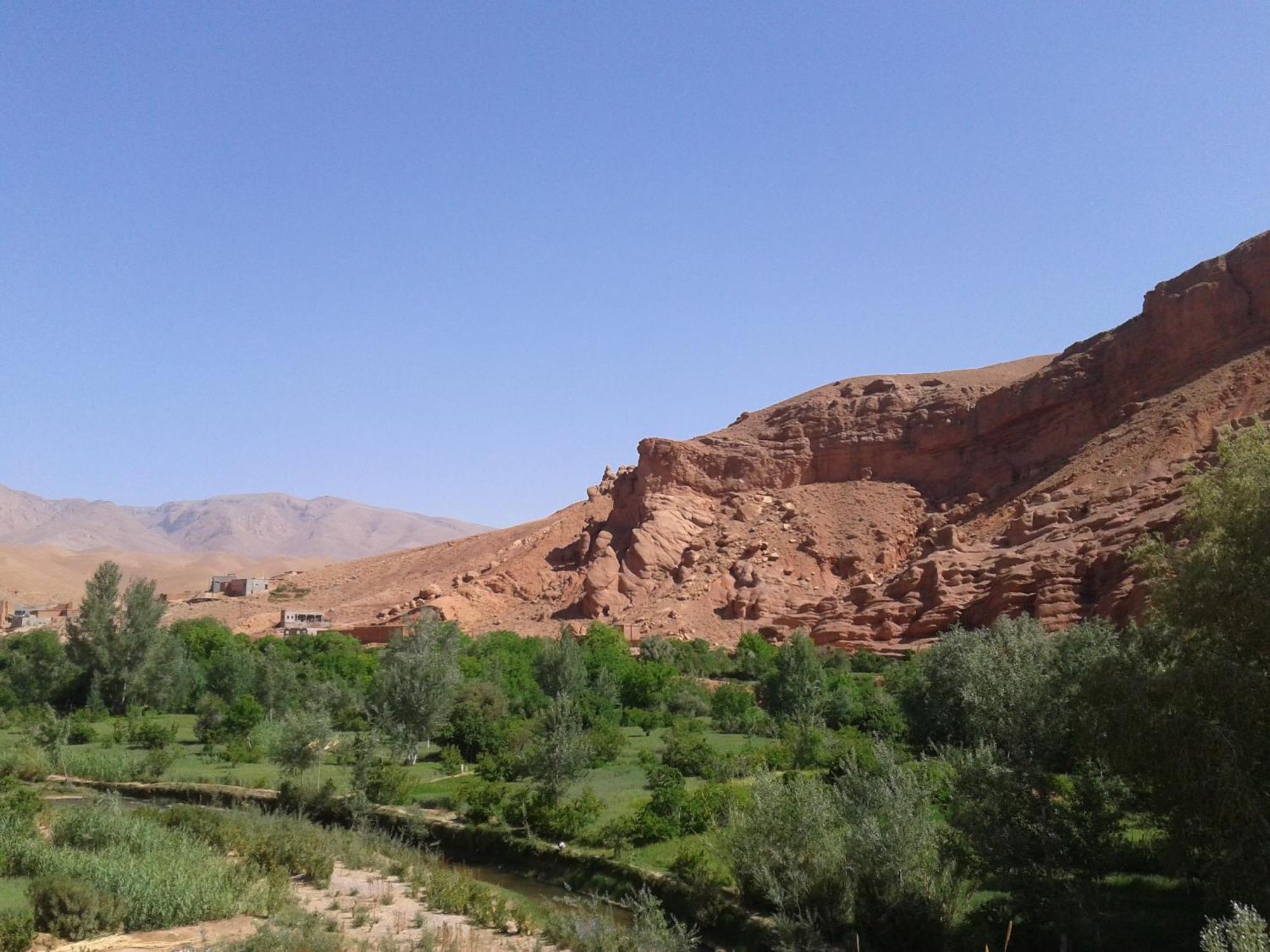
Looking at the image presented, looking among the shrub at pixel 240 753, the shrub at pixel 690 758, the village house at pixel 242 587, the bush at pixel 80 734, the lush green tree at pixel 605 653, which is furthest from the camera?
the village house at pixel 242 587

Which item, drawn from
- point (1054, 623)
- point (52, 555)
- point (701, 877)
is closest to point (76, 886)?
point (701, 877)

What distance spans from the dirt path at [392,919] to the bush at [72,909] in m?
2.56

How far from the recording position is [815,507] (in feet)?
217

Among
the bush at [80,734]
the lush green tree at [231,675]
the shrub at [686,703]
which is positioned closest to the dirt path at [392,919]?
the bush at [80,734]

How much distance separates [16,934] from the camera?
11.6 meters

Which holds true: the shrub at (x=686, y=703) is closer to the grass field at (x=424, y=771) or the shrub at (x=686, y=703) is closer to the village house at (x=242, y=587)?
the grass field at (x=424, y=771)

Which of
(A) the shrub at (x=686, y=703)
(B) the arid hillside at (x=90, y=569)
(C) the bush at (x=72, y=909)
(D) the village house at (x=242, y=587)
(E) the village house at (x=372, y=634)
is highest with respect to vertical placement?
(B) the arid hillside at (x=90, y=569)

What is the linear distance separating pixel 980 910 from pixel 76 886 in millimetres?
11601

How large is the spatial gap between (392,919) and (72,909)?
4.22 meters

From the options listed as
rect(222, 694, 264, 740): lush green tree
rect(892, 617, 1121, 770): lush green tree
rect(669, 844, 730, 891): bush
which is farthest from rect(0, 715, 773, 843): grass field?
rect(892, 617, 1121, 770): lush green tree

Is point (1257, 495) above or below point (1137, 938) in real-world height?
above

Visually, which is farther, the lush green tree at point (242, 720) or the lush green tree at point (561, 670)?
the lush green tree at point (561, 670)

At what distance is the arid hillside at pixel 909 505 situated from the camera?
155ft

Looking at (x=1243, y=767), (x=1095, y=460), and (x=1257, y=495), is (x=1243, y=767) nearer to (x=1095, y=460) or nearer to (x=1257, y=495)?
(x=1257, y=495)
